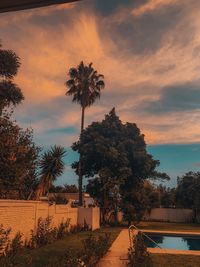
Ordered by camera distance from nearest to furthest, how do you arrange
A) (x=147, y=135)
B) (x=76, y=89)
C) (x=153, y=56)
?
(x=153, y=56), (x=147, y=135), (x=76, y=89)

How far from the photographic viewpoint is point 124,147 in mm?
31781

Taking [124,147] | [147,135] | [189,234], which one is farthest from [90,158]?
[189,234]

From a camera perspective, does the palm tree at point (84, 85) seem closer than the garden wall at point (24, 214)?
No

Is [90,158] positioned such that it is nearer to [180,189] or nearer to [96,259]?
[180,189]

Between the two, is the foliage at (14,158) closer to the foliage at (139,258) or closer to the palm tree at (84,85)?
the foliage at (139,258)

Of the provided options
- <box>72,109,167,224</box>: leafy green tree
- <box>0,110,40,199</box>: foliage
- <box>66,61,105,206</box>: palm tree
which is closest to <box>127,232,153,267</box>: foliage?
<box>0,110,40,199</box>: foliage

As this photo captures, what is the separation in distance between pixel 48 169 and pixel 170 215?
954 inches

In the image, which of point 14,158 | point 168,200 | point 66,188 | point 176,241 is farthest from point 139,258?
point 66,188

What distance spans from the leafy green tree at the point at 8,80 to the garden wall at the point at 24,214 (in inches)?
248

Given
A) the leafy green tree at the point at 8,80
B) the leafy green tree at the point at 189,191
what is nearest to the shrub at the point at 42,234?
the leafy green tree at the point at 8,80

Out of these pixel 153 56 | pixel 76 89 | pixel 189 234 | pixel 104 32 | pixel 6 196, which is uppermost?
pixel 76 89

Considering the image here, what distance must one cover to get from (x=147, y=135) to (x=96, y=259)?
2352 cm

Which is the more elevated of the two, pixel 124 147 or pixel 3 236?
pixel 124 147

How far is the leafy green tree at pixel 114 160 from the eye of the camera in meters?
30.5
